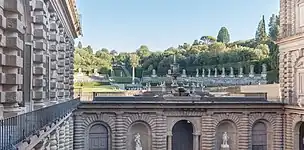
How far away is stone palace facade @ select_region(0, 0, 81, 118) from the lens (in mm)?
8297

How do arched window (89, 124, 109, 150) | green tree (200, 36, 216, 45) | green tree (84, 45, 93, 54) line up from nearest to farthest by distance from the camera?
arched window (89, 124, 109, 150)
green tree (84, 45, 93, 54)
green tree (200, 36, 216, 45)

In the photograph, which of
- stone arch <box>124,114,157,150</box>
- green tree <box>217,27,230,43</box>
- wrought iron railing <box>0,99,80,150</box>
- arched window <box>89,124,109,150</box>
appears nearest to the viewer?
wrought iron railing <box>0,99,80,150</box>

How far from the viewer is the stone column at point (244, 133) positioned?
3023 centimetres

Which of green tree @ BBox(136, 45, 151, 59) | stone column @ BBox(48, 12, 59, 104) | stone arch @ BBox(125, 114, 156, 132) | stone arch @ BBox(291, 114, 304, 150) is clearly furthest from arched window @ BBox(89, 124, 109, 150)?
green tree @ BBox(136, 45, 151, 59)

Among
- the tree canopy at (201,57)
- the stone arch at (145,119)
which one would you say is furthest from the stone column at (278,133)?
the tree canopy at (201,57)

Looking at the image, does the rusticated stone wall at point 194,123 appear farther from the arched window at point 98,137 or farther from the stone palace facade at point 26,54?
the stone palace facade at point 26,54

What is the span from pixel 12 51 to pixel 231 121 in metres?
23.9

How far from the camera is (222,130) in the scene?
3092 centimetres

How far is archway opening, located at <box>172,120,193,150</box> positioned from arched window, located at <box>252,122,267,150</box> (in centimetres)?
449

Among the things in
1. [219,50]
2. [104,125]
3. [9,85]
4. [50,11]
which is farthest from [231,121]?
[219,50]

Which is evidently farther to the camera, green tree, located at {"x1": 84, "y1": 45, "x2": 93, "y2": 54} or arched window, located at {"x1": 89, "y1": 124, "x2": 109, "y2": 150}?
green tree, located at {"x1": 84, "y1": 45, "x2": 93, "y2": 54}

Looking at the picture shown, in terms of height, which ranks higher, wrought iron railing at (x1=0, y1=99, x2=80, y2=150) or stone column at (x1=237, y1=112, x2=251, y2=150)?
wrought iron railing at (x1=0, y1=99, x2=80, y2=150)

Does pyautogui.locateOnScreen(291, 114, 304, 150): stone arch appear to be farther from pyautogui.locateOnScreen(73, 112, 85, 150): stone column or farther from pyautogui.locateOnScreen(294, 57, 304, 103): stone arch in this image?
pyautogui.locateOnScreen(73, 112, 85, 150): stone column

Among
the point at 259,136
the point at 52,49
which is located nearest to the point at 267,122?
the point at 259,136
